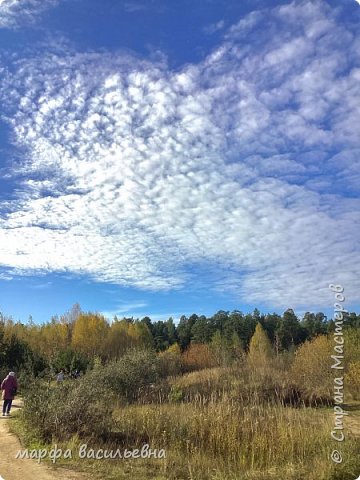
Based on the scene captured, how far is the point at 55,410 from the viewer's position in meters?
10.3

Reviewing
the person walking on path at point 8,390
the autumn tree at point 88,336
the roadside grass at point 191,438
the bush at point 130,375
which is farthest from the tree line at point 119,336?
the roadside grass at point 191,438

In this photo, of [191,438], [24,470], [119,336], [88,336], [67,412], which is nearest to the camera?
[24,470]

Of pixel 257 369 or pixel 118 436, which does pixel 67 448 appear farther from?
pixel 257 369

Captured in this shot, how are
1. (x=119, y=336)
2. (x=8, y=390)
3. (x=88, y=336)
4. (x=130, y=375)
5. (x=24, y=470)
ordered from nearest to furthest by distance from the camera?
(x=24, y=470) → (x=8, y=390) → (x=130, y=375) → (x=88, y=336) → (x=119, y=336)

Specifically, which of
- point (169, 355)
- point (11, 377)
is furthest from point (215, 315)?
point (11, 377)

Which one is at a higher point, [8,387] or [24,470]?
[8,387]

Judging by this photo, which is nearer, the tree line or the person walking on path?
the person walking on path

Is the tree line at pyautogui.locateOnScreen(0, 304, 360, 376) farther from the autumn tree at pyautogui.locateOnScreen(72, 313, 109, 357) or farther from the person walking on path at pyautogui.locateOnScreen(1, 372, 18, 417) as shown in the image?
the person walking on path at pyautogui.locateOnScreen(1, 372, 18, 417)

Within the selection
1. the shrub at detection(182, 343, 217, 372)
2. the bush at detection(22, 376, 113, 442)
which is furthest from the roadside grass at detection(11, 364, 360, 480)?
the shrub at detection(182, 343, 217, 372)

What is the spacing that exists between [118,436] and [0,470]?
11.3 ft

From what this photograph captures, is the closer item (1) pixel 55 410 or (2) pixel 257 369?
(1) pixel 55 410

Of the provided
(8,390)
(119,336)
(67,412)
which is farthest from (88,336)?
(67,412)

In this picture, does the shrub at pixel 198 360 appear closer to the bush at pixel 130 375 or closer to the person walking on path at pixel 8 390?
the bush at pixel 130 375

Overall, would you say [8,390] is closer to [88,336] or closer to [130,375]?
[130,375]
